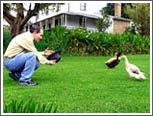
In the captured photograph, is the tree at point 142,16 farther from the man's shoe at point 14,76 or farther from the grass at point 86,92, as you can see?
the man's shoe at point 14,76

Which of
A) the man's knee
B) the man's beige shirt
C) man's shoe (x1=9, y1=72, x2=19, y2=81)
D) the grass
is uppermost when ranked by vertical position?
the man's beige shirt

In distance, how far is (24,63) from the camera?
723cm

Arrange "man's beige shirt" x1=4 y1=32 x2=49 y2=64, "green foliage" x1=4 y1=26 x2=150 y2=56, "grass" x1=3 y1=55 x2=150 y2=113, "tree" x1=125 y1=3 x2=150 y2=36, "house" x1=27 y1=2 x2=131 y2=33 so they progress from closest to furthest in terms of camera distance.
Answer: "grass" x1=3 y1=55 x2=150 y2=113, "man's beige shirt" x1=4 y1=32 x2=49 y2=64, "green foliage" x1=4 y1=26 x2=150 y2=56, "tree" x1=125 y1=3 x2=150 y2=36, "house" x1=27 y1=2 x2=131 y2=33

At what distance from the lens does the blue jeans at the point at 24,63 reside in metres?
7.18

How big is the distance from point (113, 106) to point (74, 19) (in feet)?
134

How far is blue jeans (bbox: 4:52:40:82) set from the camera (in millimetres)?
7176

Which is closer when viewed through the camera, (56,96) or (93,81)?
(56,96)

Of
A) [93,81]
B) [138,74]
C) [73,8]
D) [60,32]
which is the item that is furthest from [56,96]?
[73,8]

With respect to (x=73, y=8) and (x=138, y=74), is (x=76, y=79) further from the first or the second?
(x=73, y=8)

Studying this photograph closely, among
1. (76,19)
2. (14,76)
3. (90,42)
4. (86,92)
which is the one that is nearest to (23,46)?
(14,76)

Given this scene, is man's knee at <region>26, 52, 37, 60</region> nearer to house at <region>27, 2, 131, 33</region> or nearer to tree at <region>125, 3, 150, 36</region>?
tree at <region>125, 3, 150, 36</region>

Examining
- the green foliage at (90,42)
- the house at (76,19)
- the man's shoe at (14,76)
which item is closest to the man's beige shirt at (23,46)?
the man's shoe at (14,76)

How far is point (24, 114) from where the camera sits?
13.9ft

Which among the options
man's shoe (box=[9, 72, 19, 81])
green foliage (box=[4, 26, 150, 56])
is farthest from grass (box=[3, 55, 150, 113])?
green foliage (box=[4, 26, 150, 56])
